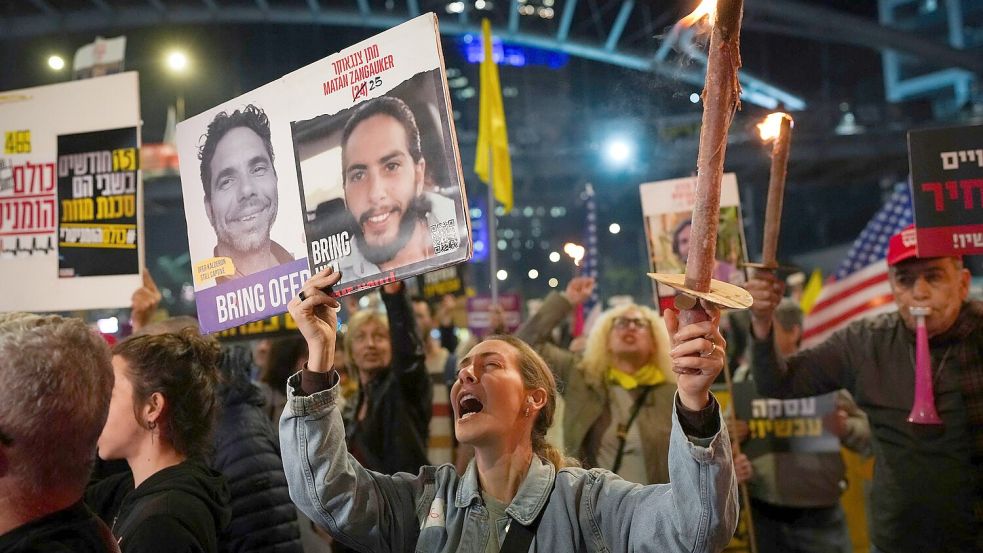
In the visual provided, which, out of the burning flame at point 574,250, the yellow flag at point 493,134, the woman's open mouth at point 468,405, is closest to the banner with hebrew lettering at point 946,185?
the burning flame at point 574,250

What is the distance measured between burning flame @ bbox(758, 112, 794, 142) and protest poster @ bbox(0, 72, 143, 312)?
115 inches

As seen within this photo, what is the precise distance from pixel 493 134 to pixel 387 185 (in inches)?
189

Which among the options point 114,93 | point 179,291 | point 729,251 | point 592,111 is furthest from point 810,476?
point 179,291

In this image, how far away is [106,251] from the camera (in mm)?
4227

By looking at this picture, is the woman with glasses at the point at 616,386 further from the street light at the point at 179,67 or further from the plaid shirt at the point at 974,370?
the street light at the point at 179,67

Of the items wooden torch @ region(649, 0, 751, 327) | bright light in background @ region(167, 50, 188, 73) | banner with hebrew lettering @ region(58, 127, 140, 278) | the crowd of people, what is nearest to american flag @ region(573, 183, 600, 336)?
the crowd of people

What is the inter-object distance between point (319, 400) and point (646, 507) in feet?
3.13

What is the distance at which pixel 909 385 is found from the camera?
3887 millimetres

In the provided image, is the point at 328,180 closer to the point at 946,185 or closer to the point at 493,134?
the point at 946,185

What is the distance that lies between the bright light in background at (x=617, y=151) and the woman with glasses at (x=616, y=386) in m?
14.3

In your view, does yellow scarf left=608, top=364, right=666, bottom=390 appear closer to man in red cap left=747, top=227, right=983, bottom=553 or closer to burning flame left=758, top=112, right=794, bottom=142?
man in red cap left=747, top=227, right=983, bottom=553

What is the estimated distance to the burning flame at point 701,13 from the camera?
1954 mm

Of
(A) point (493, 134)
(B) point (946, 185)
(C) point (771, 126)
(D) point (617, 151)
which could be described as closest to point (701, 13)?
(C) point (771, 126)

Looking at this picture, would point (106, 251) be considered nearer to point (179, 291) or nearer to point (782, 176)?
point (782, 176)
